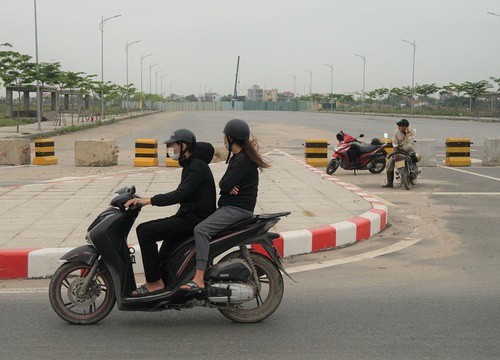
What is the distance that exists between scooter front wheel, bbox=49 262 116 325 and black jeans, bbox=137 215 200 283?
12.6 inches

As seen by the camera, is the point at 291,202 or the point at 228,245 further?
the point at 291,202

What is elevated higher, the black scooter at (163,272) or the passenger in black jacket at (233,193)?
the passenger in black jacket at (233,193)

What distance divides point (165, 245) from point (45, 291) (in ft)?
5.09

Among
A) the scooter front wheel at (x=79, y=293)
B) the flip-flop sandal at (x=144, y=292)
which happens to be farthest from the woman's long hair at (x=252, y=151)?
the scooter front wheel at (x=79, y=293)

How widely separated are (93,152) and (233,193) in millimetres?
14088

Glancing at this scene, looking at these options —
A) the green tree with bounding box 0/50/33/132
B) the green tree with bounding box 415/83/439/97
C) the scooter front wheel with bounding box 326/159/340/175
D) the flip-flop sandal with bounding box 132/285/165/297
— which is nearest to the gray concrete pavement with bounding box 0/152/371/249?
the scooter front wheel with bounding box 326/159/340/175

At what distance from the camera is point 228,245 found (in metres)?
5.46

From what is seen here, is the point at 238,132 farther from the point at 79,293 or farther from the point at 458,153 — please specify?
the point at 458,153

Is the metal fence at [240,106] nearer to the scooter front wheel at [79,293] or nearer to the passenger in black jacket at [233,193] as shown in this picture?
the passenger in black jacket at [233,193]

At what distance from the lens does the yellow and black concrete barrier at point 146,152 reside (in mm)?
19125

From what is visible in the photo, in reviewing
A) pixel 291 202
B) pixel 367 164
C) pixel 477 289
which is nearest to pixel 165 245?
pixel 477 289

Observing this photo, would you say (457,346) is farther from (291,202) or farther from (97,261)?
(291,202)

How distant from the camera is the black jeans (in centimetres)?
539

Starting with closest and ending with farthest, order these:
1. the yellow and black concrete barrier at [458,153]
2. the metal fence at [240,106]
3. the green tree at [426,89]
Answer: the yellow and black concrete barrier at [458,153] < the green tree at [426,89] < the metal fence at [240,106]
